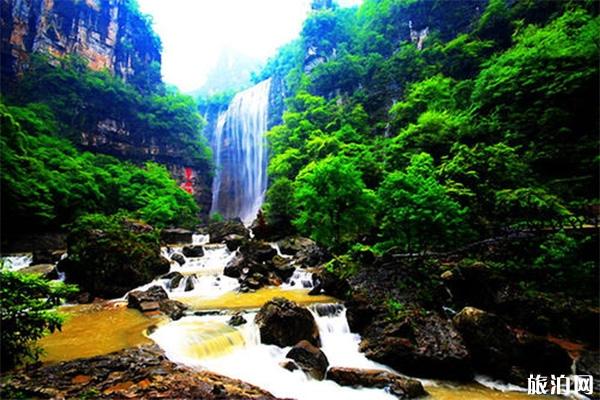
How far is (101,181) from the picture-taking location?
933 inches

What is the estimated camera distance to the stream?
4.93 m

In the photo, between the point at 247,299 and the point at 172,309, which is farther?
the point at 247,299

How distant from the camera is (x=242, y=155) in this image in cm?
4066

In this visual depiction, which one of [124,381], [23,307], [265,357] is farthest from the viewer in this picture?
[265,357]

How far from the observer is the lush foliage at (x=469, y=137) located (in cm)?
866

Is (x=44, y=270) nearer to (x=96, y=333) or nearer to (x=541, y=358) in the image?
(x=96, y=333)

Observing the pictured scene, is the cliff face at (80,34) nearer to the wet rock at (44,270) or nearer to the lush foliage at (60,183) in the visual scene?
the lush foliage at (60,183)

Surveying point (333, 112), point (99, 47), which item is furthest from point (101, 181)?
point (333, 112)

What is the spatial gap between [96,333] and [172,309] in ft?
6.08

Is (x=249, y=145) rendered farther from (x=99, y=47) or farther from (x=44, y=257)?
(x=44, y=257)

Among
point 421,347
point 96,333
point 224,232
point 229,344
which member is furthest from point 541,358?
point 224,232

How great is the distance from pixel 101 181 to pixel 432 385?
87.2 ft

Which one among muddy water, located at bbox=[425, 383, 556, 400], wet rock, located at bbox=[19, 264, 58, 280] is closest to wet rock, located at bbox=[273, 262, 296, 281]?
muddy water, located at bbox=[425, 383, 556, 400]

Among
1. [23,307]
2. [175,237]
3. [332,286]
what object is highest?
[23,307]
